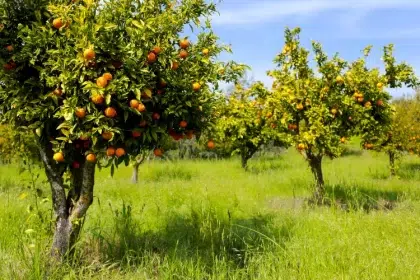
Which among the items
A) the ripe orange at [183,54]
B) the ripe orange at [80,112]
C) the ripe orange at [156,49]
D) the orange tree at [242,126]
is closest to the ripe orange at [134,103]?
the ripe orange at [80,112]

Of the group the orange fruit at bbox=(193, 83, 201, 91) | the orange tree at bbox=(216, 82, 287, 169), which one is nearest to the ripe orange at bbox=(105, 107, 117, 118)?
the orange fruit at bbox=(193, 83, 201, 91)

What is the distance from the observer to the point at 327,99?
9297 millimetres

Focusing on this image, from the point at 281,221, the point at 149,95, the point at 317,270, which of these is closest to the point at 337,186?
the point at 281,221

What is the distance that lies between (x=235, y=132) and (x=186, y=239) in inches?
503

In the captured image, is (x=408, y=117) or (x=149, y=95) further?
(x=408, y=117)

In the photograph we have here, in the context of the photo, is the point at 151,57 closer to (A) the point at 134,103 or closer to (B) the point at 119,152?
(A) the point at 134,103

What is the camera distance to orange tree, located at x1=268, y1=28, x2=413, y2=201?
904 cm

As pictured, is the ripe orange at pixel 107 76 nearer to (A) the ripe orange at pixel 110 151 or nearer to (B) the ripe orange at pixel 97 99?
(B) the ripe orange at pixel 97 99

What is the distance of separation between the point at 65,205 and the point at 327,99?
6.56 m

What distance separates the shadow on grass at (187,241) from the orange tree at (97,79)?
30.3 inches

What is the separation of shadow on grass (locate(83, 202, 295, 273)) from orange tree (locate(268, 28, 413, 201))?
295 cm

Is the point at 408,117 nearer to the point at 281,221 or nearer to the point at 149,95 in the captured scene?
the point at 281,221

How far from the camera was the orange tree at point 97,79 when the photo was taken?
3.75 m

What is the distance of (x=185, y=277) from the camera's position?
4262 mm
